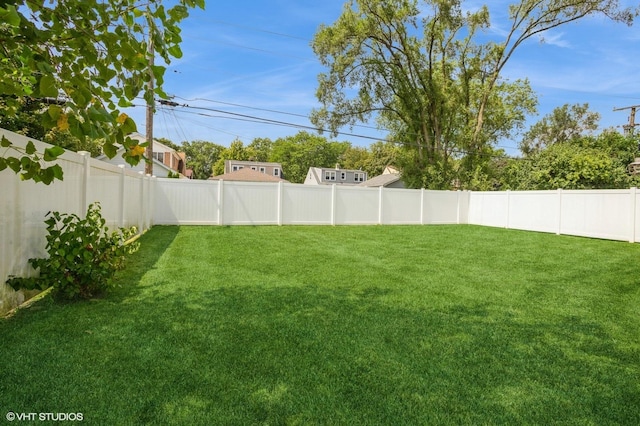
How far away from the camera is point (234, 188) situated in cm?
1177

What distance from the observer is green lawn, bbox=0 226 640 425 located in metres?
1.93

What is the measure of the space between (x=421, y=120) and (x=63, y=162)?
17.8 meters

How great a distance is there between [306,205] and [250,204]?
191 centimetres

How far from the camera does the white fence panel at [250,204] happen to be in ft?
38.5

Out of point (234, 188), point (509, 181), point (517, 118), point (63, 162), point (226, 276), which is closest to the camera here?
point (63, 162)

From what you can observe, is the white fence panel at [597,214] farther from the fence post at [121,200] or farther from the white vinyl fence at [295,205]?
the fence post at [121,200]

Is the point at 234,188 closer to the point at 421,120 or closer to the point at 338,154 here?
the point at 421,120

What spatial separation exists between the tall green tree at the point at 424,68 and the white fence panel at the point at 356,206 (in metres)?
5.70

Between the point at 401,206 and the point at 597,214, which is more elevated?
the point at 401,206

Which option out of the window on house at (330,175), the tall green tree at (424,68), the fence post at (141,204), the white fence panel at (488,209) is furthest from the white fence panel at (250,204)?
the window on house at (330,175)

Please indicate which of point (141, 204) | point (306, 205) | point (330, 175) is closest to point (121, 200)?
point (141, 204)

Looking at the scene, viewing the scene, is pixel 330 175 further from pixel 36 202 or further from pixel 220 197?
pixel 36 202

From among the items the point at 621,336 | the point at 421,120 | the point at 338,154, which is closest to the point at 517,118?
the point at 421,120

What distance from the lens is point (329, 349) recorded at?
265 centimetres
